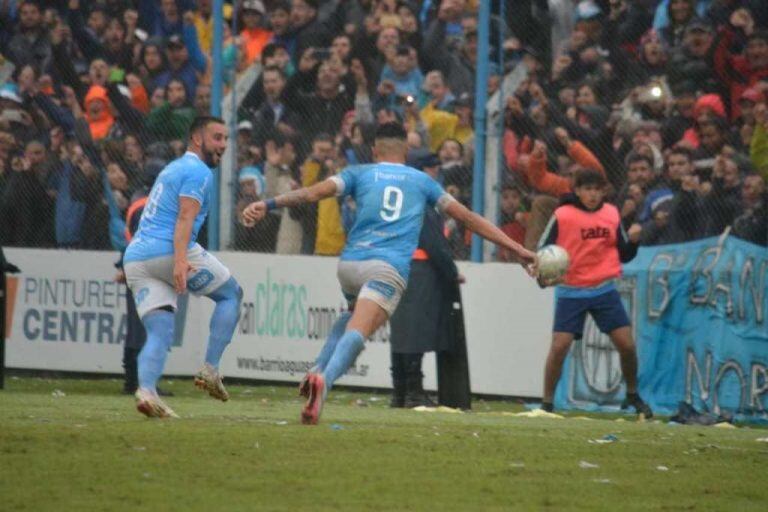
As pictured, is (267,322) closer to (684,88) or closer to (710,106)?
(684,88)

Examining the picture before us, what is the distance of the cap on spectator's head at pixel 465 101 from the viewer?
17.5 metres

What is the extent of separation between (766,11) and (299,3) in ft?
18.3

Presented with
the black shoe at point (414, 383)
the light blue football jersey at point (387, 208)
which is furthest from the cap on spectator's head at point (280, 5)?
the light blue football jersey at point (387, 208)

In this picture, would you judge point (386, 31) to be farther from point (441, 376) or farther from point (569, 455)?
point (569, 455)

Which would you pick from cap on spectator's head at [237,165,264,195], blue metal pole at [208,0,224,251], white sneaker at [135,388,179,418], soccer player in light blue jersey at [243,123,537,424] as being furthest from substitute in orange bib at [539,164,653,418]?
blue metal pole at [208,0,224,251]

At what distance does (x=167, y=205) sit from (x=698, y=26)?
6858mm

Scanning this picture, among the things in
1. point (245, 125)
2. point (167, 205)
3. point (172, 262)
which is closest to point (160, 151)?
point (245, 125)

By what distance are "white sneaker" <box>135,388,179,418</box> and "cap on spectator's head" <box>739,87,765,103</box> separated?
23.0 ft

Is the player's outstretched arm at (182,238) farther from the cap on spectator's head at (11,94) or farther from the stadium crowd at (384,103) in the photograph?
the cap on spectator's head at (11,94)

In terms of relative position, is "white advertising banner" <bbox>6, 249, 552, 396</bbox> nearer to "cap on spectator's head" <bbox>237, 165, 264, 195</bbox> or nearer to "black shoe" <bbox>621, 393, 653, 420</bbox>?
"cap on spectator's head" <bbox>237, 165, 264, 195</bbox>

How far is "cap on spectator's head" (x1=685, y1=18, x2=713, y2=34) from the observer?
1627 centimetres

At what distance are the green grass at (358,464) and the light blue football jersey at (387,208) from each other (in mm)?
1140

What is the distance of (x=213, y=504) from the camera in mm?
7668

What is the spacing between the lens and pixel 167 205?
11.4 m
